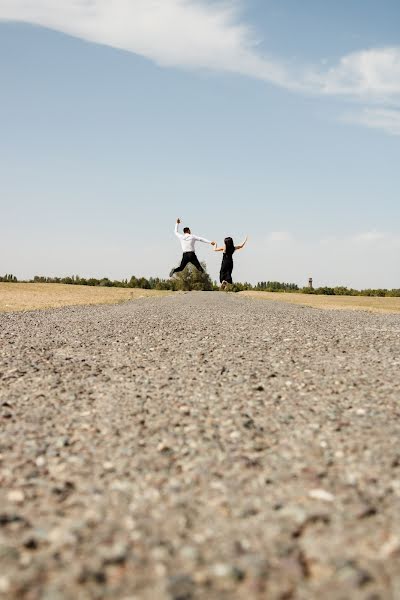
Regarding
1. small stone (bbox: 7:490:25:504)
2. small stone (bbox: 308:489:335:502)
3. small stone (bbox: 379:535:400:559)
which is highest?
small stone (bbox: 308:489:335:502)

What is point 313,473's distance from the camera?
4.77 meters

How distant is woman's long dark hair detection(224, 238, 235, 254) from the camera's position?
84.7 ft

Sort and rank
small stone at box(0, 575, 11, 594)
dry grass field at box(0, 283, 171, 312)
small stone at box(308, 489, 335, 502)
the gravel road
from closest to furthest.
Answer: small stone at box(0, 575, 11, 594) → the gravel road → small stone at box(308, 489, 335, 502) → dry grass field at box(0, 283, 171, 312)

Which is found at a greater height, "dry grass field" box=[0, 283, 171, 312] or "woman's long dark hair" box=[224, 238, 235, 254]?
"woman's long dark hair" box=[224, 238, 235, 254]

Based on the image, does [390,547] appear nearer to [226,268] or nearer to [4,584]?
[4,584]

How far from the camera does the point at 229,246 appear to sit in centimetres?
2594

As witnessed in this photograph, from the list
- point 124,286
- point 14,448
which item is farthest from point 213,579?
point 124,286

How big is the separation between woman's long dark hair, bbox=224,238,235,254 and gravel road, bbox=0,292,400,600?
1611 cm

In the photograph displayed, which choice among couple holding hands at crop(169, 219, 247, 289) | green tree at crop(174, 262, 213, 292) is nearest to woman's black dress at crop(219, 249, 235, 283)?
couple holding hands at crop(169, 219, 247, 289)

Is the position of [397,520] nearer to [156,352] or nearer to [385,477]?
[385,477]

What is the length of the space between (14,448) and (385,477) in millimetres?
3676

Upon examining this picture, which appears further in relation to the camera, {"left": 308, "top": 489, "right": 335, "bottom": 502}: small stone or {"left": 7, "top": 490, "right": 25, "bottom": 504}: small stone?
{"left": 7, "top": 490, "right": 25, "bottom": 504}: small stone

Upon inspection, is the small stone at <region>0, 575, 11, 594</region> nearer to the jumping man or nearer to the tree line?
the jumping man

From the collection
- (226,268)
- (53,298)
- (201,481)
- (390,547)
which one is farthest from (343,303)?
(390,547)
